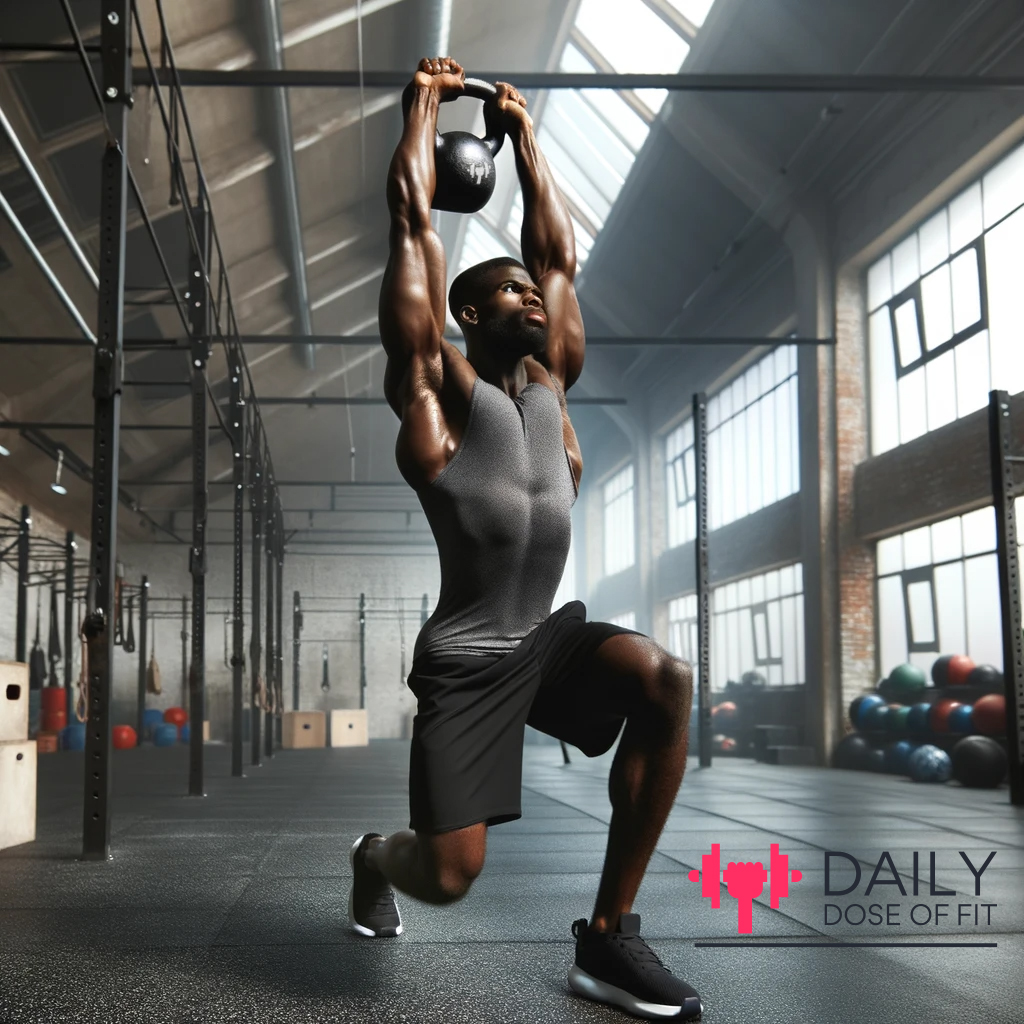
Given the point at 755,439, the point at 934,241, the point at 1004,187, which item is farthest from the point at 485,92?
the point at 755,439

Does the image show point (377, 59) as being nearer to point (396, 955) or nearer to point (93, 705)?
point (93, 705)

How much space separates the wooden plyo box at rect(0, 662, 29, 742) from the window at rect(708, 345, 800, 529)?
8.29 meters

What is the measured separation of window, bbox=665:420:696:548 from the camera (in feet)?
51.3

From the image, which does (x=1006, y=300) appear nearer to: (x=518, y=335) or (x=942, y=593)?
(x=942, y=593)

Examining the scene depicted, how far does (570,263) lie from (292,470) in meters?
17.8

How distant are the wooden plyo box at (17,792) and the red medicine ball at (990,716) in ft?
19.5

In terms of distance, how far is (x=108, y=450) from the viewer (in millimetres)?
3957

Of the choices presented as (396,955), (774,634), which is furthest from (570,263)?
(774,634)

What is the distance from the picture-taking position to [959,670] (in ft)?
27.7

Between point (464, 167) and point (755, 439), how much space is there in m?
11.2

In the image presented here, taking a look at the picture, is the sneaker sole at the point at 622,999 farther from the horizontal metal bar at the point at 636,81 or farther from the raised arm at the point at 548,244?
the horizontal metal bar at the point at 636,81

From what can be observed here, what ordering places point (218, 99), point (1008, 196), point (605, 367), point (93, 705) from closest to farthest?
point (93, 705)
point (1008, 196)
point (218, 99)
point (605, 367)

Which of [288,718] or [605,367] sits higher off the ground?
[605,367]

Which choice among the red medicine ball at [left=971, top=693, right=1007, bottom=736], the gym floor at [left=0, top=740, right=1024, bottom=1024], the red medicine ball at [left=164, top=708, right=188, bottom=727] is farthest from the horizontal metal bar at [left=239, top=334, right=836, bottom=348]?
the red medicine ball at [left=164, top=708, right=188, bottom=727]
